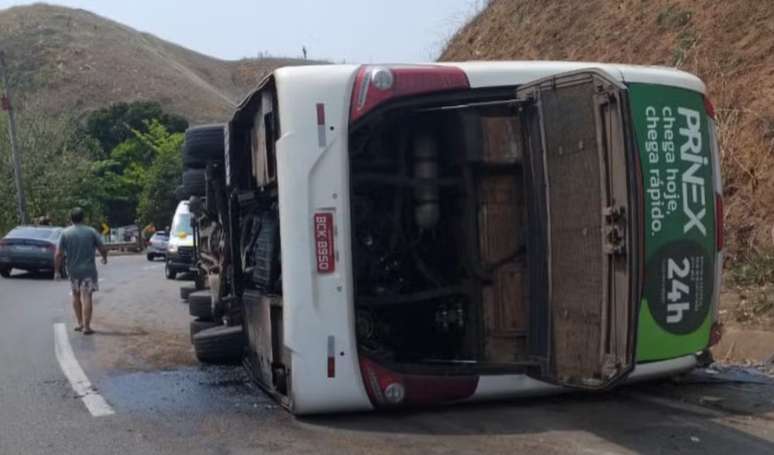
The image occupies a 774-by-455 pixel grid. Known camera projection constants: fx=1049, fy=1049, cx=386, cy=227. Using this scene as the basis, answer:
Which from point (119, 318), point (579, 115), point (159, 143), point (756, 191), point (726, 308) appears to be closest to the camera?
point (579, 115)

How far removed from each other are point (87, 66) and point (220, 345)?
80.9 metres

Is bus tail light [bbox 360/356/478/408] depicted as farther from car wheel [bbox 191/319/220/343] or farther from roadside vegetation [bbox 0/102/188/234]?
roadside vegetation [bbox 0/102/188/234]

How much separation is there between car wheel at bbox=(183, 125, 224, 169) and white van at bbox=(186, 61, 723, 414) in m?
3.10

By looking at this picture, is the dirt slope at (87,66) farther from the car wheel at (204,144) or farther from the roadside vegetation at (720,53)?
the car wheel at (204,144)

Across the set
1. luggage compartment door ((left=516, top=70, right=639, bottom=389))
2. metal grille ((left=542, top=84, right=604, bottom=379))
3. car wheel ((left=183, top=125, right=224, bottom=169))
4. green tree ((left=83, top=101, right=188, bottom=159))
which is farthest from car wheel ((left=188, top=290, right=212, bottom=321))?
green tree ((left=83, top=101, right=188, bottom=159))

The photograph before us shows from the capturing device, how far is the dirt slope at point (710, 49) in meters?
11.5

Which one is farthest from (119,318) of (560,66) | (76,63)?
(76,63)

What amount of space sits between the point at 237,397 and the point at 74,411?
1.20 metres

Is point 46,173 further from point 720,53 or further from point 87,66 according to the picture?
point 720,53

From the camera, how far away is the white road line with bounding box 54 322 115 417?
25.6 ft

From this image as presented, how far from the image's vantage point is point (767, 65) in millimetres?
12672

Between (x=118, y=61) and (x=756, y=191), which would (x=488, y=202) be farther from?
(x=118, y=61)

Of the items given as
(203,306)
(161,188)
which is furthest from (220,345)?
(161,188)

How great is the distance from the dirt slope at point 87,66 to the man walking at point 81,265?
6085 cm
